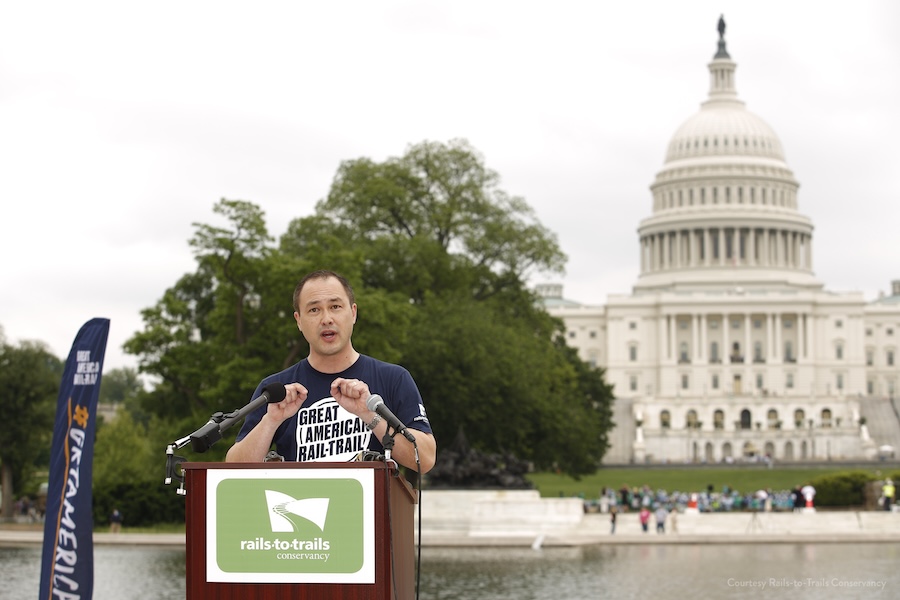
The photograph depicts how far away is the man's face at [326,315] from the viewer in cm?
596

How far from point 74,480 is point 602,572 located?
13.7 metres

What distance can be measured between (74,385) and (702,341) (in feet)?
410

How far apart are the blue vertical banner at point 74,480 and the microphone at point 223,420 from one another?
8.46 metres

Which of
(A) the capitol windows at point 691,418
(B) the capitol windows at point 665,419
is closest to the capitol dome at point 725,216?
(A) the capitol windows at point 691,418

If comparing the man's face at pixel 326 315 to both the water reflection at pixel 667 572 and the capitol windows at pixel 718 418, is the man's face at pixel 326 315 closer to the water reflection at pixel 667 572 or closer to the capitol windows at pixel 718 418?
the water reflection at pixel 667 572

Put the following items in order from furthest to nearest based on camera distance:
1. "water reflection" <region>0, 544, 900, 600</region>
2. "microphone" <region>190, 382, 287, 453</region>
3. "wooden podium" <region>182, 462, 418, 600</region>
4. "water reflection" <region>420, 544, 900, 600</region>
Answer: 1. "water reflection" <region>420, 544, 900, 600</region>
2. "water reflection" <region>0, 544, 900, 600</region>
3. "microphone" <region>190, 382, 287, 453</region>
4. "wooden podium" <region>182, 462, 418, 600</region>

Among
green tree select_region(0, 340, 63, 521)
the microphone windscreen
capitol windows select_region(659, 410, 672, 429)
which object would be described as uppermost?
capitol windows select_region(659, 410, 672, 429)

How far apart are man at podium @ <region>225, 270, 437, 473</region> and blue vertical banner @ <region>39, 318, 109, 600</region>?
8191 millimetres

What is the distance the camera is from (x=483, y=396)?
50719 mm

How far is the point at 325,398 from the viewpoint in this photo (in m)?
6.04

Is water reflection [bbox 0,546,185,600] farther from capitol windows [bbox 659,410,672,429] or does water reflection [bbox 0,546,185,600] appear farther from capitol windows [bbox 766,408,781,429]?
capitol windows [bbox 766,408,781,429]

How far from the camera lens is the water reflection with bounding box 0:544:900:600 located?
21656mm

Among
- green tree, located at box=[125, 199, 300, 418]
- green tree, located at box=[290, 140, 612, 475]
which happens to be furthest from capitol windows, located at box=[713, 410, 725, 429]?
green tree, located at box=[125, 199, 300, 418]

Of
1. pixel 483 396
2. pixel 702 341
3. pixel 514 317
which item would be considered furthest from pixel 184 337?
pixel 702 341
